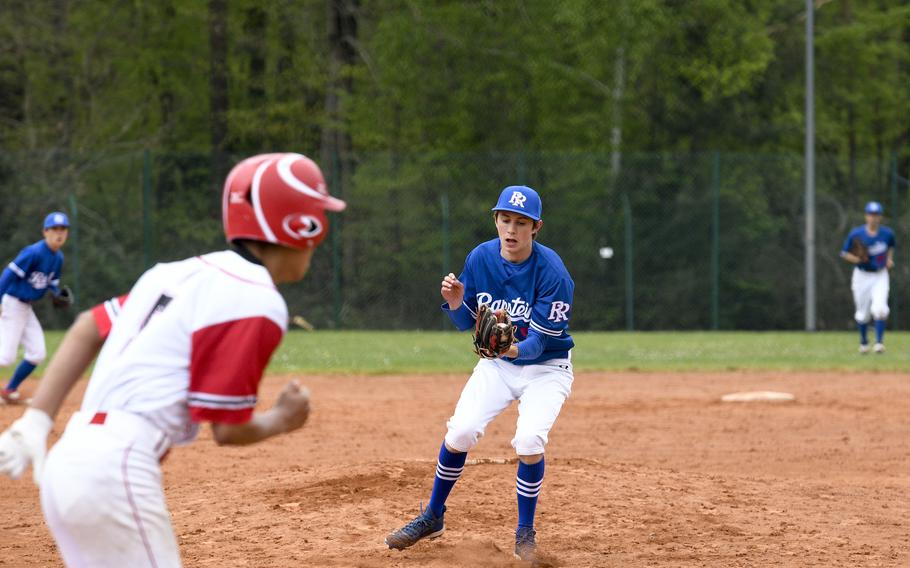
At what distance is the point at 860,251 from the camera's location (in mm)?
17641

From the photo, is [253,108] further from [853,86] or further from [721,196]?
[853,86]

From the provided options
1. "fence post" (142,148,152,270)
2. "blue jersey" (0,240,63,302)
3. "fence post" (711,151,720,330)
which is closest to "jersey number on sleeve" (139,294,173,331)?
"blue jersey" (0,240,63,302)

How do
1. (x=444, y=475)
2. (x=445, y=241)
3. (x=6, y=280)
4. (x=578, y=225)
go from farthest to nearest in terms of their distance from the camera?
(x=578, y=225) → (x=445, y=241) → (x=6, y=280) → (x=444, y=475)

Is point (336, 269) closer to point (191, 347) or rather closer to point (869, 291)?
point (869, 291)

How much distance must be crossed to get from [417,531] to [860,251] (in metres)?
13.5

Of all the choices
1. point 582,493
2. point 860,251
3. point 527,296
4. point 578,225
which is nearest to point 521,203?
point 527,296

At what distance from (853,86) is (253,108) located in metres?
18.3

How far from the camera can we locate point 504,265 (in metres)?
6.21

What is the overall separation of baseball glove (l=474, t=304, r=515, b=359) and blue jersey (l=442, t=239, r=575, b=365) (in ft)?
0.43

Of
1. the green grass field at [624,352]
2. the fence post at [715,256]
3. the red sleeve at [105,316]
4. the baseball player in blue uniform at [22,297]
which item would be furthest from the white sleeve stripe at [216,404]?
the fence post at [715,256]

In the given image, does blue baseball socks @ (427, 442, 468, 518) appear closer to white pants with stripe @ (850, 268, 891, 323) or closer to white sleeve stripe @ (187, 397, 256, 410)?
white sleeve stripe @ (187, 397, 256, 410)

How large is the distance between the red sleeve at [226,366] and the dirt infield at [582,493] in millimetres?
2825

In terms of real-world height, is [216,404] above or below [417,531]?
above

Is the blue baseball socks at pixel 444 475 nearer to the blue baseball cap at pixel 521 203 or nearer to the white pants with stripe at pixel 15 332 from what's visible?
the blue baseball cap at pixel 521 203
